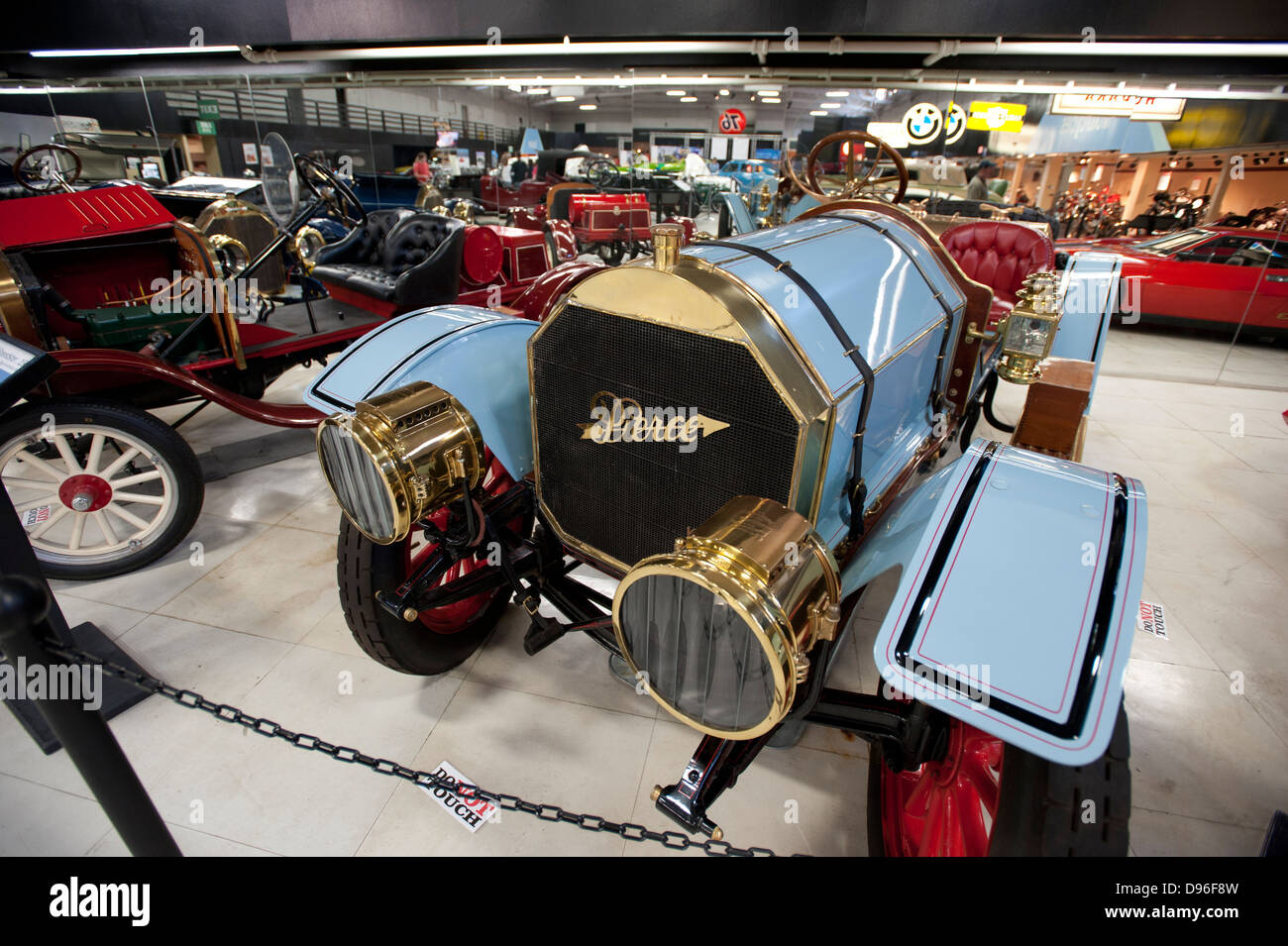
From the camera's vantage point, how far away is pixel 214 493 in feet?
11.1

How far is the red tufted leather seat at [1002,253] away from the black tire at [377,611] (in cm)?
385

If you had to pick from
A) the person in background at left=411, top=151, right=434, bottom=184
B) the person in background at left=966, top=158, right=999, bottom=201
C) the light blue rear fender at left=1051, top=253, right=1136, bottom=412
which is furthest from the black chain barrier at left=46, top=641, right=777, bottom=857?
the person in background at left=966, top=158, right=999, bottom=201

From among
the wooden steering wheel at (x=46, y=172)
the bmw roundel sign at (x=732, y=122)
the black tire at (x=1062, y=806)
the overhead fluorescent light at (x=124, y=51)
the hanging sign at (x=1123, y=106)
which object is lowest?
the black tire at (x=1062, y=806)

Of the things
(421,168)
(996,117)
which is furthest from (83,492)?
(996,117)

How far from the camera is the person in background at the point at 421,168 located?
8.12 meters

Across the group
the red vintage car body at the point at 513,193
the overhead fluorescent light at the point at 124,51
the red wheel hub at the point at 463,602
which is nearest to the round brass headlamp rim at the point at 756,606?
the red wheel hub at the point at 463,602

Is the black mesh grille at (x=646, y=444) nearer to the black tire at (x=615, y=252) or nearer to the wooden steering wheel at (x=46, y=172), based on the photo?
the wooden steering wheel at (x=46, y=172)

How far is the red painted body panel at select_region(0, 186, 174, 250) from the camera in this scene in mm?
2961

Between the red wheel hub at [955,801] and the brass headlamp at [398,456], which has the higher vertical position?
the brass headlamp at [398,456]

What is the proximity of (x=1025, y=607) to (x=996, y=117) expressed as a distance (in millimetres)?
6647

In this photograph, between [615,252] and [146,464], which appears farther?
[615,252]

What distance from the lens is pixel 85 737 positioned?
1106mm

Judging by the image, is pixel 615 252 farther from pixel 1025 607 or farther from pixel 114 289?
pixel 1025 607

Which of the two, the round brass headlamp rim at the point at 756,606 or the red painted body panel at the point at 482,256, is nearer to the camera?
the round brass headlamp rim at the point at 756,606
